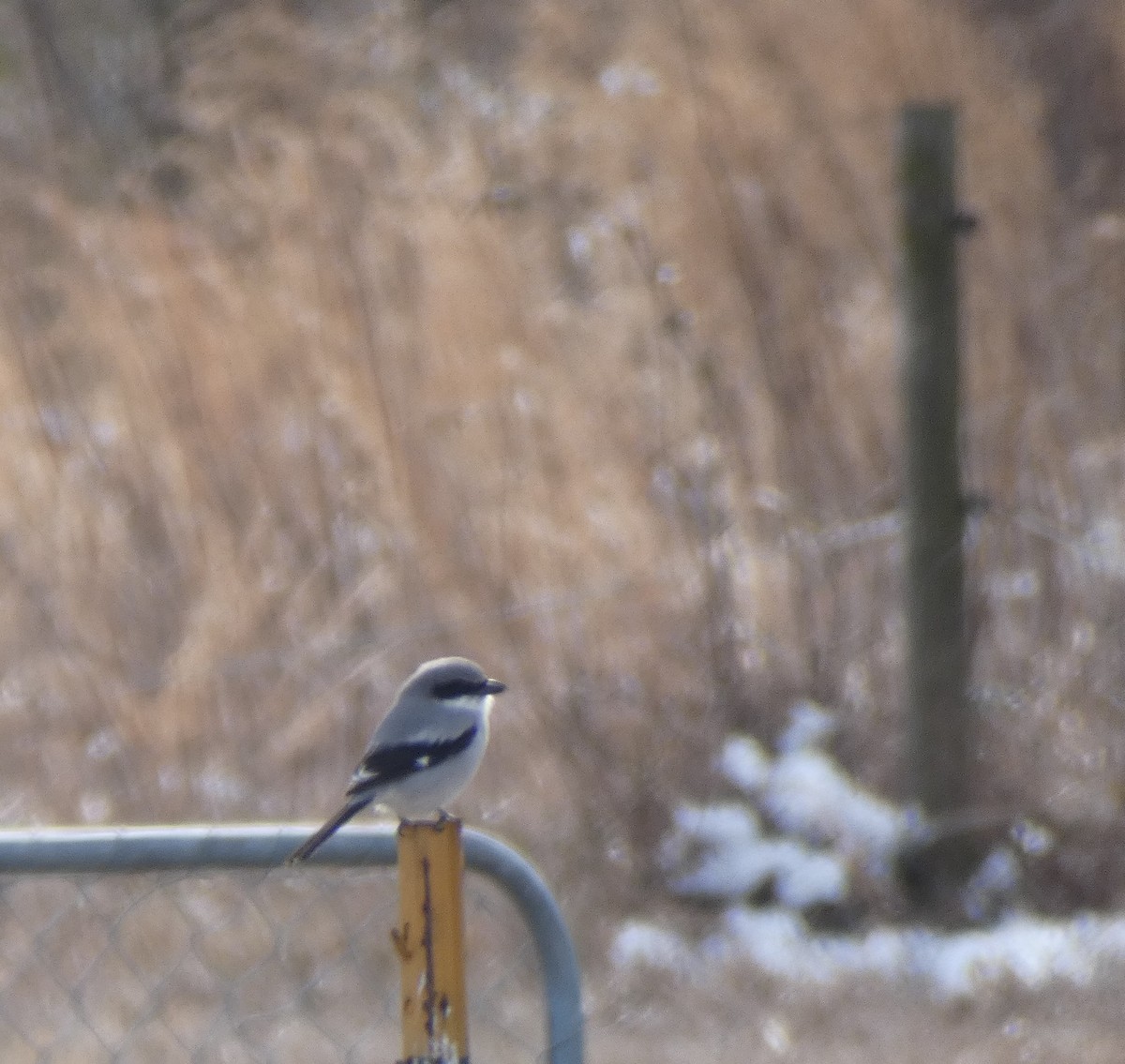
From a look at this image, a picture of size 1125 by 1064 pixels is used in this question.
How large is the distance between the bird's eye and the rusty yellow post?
1502mm

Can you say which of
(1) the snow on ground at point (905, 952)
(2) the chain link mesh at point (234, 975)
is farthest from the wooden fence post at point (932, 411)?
(2) the chain link mesh at point (234, 975)

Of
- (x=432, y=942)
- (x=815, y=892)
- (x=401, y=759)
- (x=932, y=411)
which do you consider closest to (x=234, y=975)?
(x=815, y=892)

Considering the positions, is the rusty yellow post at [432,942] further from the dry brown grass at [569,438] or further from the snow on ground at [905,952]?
the dry brown grass at [569,438]

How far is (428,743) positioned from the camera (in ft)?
10.5

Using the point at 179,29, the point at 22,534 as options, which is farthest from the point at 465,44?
the point at 22,534

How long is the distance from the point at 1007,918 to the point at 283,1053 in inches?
74.4

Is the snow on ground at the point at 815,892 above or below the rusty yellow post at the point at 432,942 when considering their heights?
below

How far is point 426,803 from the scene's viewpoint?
3.26m

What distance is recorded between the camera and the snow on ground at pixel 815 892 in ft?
15.7

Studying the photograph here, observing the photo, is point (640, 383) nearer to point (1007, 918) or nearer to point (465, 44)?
point (1007, 918)

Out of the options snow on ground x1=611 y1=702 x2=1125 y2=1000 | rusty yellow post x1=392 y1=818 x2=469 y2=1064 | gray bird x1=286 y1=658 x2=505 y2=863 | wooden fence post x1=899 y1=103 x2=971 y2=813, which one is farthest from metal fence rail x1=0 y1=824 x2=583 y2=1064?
rusty yellow post x1=392 y1=818 x2=469 y2=1064

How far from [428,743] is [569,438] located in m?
2.35

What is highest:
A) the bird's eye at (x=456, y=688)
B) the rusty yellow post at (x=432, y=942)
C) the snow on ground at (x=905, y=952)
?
the rusty yellow post at (x=432, y=942)

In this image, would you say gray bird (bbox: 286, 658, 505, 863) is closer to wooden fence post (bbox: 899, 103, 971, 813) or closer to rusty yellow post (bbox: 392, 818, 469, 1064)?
rusty yellow post (bbox: 392, 818, 469, 1064)
